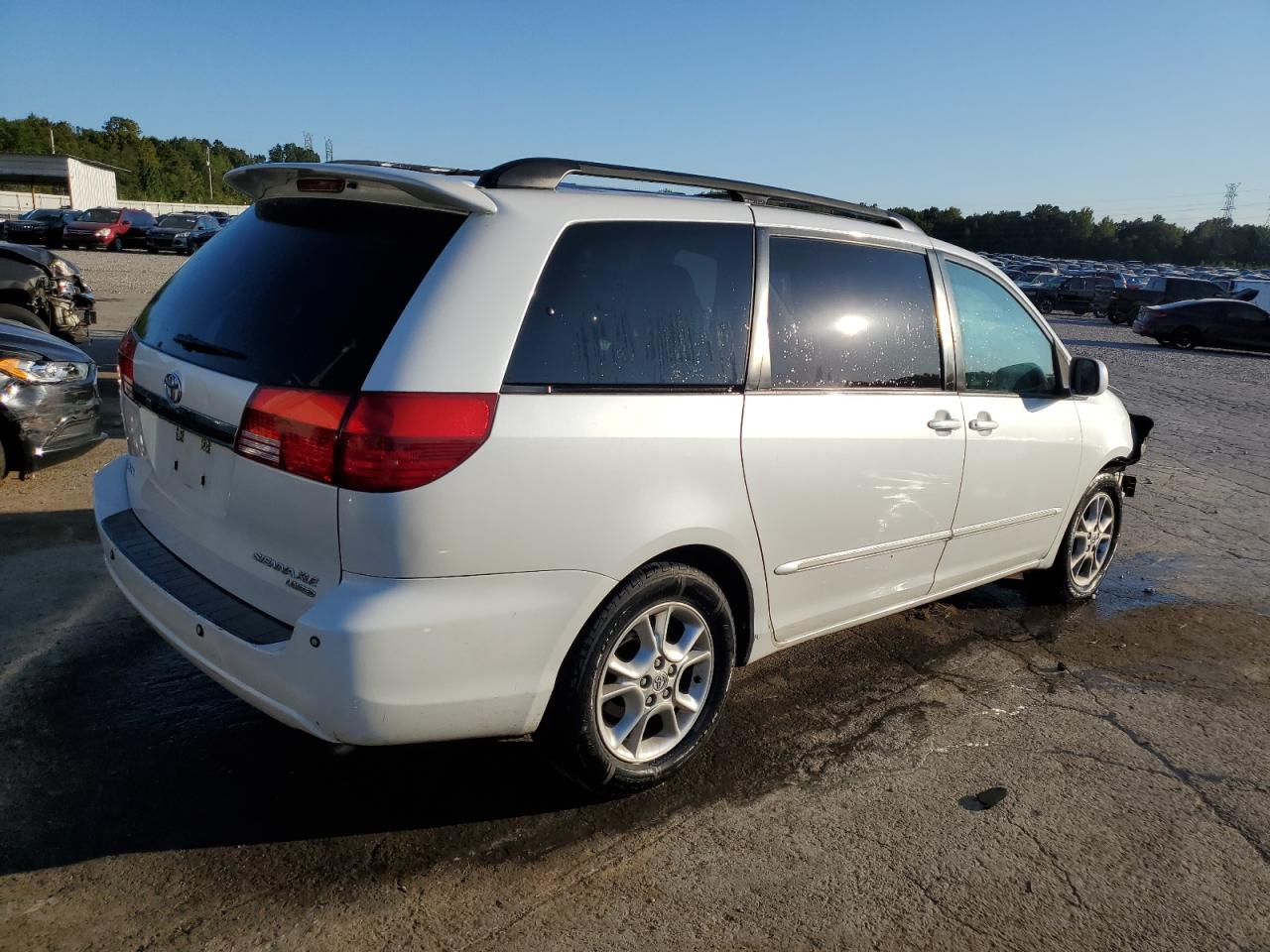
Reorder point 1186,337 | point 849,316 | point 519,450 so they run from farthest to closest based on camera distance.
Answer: point 1186,337 → point 849,316 → point 519,450

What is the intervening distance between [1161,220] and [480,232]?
377 ft

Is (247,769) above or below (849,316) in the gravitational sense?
below

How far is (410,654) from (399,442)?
0.54m

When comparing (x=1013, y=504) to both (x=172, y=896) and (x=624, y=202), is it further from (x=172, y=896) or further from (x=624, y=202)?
(x=172, y=896)

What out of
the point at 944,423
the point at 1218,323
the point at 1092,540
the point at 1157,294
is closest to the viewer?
the point at 944,423

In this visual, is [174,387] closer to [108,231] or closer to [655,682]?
[655,682]

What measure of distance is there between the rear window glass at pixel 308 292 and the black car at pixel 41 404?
3.14 meters

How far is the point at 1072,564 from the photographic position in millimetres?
→ 5172

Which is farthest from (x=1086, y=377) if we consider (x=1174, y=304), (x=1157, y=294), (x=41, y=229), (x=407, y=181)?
(x=41, y=229)

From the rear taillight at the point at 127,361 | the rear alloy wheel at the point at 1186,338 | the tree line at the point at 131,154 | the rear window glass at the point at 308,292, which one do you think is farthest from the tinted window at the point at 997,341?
the tree line at the point at 131,154

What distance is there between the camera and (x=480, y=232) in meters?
2.67

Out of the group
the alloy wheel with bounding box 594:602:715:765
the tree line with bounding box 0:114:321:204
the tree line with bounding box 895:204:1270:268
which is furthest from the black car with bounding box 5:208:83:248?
the tree line with bounding box 895:204:1270:268

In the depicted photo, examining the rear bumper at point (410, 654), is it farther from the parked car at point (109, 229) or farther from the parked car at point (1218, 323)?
the parked car at point (109, 229)

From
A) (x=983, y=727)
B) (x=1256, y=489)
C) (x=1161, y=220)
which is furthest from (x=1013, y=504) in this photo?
(x=1161, y=220)
